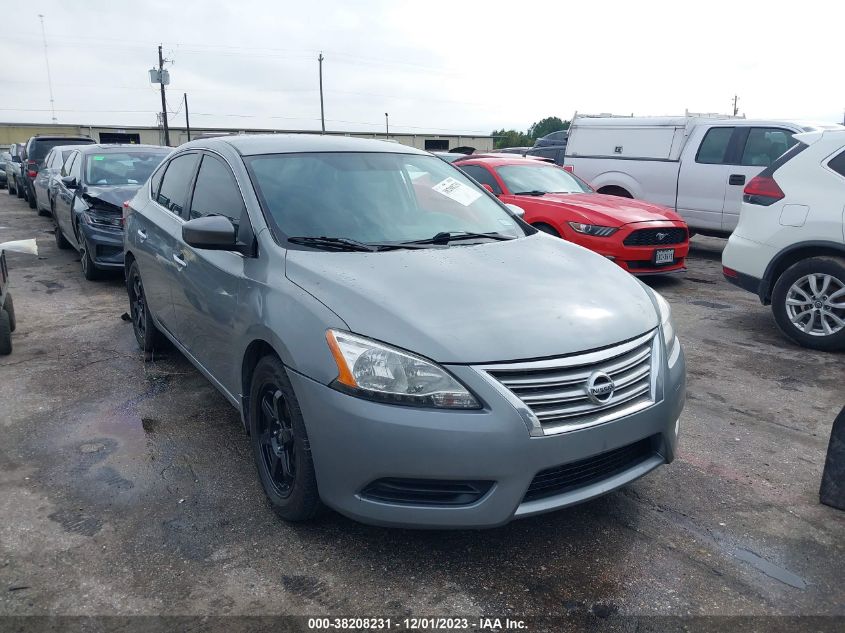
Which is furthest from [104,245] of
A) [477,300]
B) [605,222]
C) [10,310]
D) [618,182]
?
[618,182]

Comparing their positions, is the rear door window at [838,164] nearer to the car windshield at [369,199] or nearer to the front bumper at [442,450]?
the car windshield at [369,199]

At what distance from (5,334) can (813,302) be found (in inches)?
260

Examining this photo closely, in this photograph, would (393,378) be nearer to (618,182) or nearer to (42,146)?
(618,182)

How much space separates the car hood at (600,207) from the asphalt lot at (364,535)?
3567mm

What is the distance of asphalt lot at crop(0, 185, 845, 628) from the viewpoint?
8.59 ft

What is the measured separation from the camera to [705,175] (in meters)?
10.2

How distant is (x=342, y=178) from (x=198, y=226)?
0.86 metres

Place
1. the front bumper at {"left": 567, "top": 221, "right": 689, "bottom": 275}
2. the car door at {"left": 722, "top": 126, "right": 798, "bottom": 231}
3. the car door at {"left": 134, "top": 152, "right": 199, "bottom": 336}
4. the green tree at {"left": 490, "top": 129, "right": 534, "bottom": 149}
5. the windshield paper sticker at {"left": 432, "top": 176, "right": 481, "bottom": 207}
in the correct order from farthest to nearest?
1. the green tree at {"left": 490, "top": 129, "right": 534, "bottom": 149}
2. the car door at {"left": 722, "top": 126, "right": 798, "bottom": 231}
3. the front bumper at {"left": 567, "top": 221, "right": 689, "bottom": 275}
4. the car door at {"left": 134, "top": 152, "right": 199, "bottom": 336}
5. the windshield paper sticker at {"left": 432, "top": 176, "right": 481, "bottom": 207}

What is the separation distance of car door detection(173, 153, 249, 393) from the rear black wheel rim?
115cm

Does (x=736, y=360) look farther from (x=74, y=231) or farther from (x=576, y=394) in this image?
(x=74, y=231)

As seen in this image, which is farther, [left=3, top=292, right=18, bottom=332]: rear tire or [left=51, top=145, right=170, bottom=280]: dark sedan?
[left=51, top=145, right=170, bottom=280]: dark sedan

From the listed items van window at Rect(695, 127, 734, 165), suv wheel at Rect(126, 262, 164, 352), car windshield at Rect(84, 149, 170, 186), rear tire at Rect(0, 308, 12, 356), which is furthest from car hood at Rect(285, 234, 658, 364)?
van window at Rect(695, 127, 734, 165)

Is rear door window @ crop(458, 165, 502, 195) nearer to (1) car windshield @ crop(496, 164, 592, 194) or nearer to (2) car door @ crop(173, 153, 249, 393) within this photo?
(1) car windshield @ crop(496, 164, 592, 194)

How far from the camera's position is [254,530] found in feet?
10.0
